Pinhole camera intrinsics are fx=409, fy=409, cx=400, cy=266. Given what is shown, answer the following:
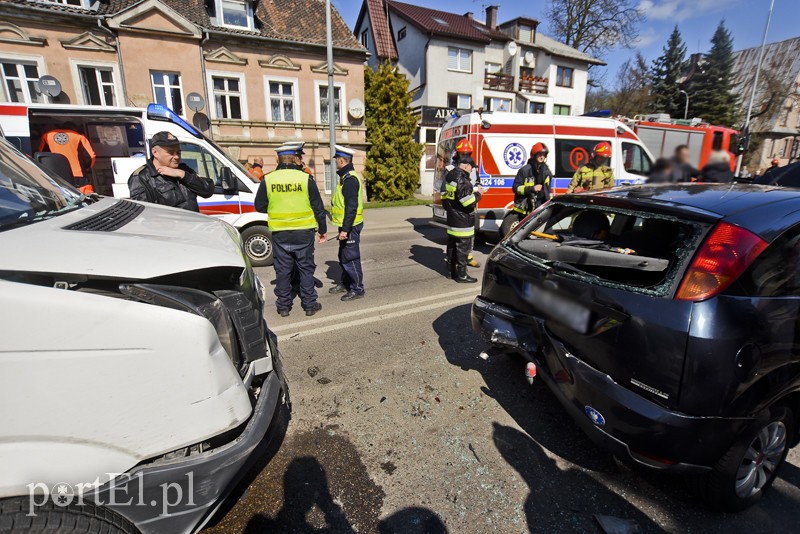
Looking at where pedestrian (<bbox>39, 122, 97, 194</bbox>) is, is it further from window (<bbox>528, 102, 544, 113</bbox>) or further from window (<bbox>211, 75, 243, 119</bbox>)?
window (<bbox>528, 102, 544, 113</bbox>)

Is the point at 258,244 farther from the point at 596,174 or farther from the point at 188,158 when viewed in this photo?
the point at 596,174

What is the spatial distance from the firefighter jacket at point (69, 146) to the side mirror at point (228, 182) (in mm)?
3292

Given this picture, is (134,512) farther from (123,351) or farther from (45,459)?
(123,351)

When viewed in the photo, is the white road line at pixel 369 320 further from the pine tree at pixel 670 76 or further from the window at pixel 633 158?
the pine tree at pixel 670 76

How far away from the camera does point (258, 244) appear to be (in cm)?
693

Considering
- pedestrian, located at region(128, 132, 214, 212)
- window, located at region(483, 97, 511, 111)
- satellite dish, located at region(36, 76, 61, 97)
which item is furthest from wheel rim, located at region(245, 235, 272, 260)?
window, located at region(483, 97, 511, 111)

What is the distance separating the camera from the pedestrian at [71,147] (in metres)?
7.29

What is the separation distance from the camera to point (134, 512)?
1.40 m

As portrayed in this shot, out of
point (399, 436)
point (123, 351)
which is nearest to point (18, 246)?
point (123, 351)

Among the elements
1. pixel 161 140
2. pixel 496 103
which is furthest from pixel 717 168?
pixel 496 103

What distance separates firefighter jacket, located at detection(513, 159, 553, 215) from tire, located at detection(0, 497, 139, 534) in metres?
6.82

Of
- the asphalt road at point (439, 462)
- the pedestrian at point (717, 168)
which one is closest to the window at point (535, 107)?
the pedestrian at point (717, 168)

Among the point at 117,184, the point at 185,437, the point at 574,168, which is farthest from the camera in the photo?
the point at 574,168

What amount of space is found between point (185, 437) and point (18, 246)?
861mm
